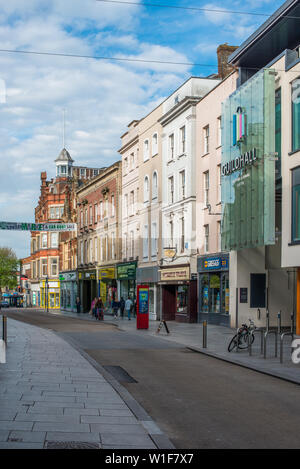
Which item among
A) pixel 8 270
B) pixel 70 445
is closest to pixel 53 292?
pixel 8 270

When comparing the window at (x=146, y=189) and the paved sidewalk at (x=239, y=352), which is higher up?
the window at (x=146, y=189)

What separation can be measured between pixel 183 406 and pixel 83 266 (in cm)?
5677

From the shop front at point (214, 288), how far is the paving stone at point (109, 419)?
24.9 meters

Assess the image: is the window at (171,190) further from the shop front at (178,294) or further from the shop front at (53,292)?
the shop front at (53,292)

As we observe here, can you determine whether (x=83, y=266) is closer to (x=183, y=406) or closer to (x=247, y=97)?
(x=247, y=97)

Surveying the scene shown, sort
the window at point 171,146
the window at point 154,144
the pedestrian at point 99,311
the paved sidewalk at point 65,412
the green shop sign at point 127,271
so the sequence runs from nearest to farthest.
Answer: the paved sidewalk at point 65,412 → the window at point 171,146 → the pedestrian at point 99,311 → the window at point 154,144 → the green shop sign at point 127,271

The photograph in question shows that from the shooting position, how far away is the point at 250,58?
3192 centimetres

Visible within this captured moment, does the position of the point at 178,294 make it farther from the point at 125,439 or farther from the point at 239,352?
the point at 125,439

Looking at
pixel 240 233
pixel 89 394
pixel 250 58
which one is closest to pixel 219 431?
pixel 89 394

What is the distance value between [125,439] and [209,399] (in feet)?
14.1

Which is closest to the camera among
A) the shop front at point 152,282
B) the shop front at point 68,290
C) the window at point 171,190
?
the window at point 171,190

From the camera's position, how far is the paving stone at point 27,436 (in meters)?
7.71

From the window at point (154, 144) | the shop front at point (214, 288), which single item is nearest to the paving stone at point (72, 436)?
the shop front at point (214, 288)

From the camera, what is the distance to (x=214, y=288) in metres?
36.2
